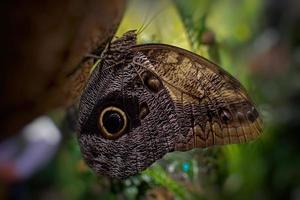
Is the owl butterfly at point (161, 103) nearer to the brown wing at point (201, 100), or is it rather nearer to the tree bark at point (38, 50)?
the brown wing at point (201, 100)

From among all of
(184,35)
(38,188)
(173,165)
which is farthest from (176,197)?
(38,188)

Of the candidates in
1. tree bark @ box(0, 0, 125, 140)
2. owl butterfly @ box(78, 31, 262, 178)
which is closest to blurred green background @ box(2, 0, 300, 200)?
owl butterfly @ box(78, 31, 262, 178)

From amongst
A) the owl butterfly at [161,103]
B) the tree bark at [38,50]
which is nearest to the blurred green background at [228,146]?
the owl butterfly at [161,103]

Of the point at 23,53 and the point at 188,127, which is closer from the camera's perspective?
the point at 23,53

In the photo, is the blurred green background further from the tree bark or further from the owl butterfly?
the tree bark

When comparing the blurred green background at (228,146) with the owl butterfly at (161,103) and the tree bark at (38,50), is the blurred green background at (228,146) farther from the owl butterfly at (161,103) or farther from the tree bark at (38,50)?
the tree bark at (38,50)

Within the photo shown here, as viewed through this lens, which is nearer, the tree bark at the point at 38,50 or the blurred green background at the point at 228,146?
the tree bark at the point at 38,50

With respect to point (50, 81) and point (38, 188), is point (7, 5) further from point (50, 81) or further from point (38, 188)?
point (38, 188)

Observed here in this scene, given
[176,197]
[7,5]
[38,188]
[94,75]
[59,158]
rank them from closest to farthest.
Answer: [7,5], [94,75], [176,197], [59,158], [38,188]
